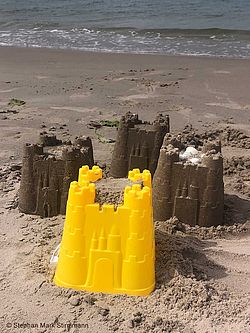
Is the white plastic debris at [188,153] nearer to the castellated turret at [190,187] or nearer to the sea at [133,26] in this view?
the castellated turret at [190,187]

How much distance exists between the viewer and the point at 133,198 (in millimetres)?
3318

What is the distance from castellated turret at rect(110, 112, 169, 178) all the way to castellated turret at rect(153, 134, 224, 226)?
58cm

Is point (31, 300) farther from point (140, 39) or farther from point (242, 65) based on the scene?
point (140, 39)

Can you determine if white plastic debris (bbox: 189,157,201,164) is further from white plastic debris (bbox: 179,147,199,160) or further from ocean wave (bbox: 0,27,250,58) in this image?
ocean wave (bbox: 0,27,250,58)

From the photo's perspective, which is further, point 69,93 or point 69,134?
point 69,93

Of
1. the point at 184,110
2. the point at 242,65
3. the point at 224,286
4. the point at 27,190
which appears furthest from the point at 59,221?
the point at 242,65

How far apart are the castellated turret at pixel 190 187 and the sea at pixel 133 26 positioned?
866cm

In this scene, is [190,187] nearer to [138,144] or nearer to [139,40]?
[138,144]

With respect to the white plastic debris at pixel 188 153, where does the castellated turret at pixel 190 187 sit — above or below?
below

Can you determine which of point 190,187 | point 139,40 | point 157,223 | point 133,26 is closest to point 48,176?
point 157,223

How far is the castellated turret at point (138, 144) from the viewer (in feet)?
16.7

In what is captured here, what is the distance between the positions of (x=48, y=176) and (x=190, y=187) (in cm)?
119

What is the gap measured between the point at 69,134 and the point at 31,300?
3.65m

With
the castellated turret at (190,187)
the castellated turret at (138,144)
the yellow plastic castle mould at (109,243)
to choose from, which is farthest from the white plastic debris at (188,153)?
the yellow plastic castle mould at (109,243)
